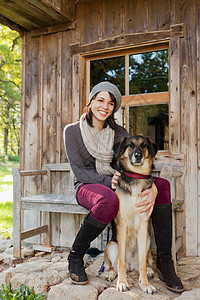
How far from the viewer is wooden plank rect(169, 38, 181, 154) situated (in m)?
3.49

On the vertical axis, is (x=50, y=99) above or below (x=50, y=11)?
below

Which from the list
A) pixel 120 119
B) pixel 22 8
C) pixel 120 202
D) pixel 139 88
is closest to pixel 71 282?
pixel 120 202

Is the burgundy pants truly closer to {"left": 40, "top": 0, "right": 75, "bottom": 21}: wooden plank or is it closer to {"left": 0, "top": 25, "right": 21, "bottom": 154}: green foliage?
{"left": 40, "top": 0, "right": 75, "bottom": 21}: wooden plank

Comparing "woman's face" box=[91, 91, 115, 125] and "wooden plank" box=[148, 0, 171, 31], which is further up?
"wooden plank" box=[148, 0, 171, 31]

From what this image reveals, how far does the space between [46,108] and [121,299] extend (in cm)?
301

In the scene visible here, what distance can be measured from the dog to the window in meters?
1.25

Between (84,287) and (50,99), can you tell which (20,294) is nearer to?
(84,287)

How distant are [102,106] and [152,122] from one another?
1143 mm

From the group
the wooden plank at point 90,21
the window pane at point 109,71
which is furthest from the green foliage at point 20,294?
the wooden plank at point 90,21

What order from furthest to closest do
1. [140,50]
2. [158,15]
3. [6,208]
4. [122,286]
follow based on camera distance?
[6,208], [140,50], [158,15], [122,286]

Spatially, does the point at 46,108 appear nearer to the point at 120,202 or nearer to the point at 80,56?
the point at 80,56

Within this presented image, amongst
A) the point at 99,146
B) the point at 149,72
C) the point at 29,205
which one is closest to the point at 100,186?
the point at 99,146

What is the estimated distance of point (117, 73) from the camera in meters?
4.08

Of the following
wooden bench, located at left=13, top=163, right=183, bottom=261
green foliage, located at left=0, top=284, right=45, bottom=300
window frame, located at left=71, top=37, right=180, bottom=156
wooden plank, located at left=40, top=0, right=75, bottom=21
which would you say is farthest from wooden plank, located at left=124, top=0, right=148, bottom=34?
green foliage, located at left=0, top=284, right=45, bottom=300
